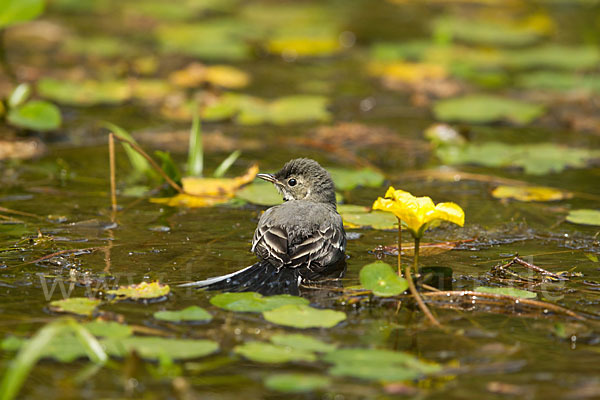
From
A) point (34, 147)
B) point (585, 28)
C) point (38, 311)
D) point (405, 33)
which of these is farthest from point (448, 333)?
point (585, 28)

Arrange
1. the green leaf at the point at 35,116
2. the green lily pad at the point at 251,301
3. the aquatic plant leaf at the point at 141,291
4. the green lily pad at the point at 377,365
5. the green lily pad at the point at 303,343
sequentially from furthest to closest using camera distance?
1. the green leaf at the point at 35,116
2. the aquatic plant leaf at the point at 141,291
3. the green lily pad at the point at 251,301
4. the green lily pad at the point at 303,343
5. the green lily pad at the point at 377,365

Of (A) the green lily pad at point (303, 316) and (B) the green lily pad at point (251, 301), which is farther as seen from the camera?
(B) the green lily pad at point (251, 301)

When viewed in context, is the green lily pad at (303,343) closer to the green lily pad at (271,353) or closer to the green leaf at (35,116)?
the green lily pad at (271,353)

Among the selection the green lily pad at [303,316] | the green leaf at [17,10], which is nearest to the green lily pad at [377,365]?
the green lily pad at [303,316]

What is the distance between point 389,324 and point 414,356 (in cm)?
44

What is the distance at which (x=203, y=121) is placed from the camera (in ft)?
32.8

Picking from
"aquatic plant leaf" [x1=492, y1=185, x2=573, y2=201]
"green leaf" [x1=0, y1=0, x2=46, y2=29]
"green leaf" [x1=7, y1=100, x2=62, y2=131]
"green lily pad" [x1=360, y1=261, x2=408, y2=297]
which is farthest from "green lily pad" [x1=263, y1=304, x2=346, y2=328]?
"green leaf" [x1=0, y1=0, x2=46, y2=29]

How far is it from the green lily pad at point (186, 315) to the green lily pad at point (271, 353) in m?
0.41

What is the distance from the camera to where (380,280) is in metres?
4.84

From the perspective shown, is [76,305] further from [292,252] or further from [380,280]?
[380,280]

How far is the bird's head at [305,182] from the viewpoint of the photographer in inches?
250

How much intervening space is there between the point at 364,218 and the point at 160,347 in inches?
116

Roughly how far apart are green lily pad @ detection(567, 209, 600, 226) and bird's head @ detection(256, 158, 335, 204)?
199 centimetres

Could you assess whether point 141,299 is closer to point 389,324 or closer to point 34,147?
point 389,324
